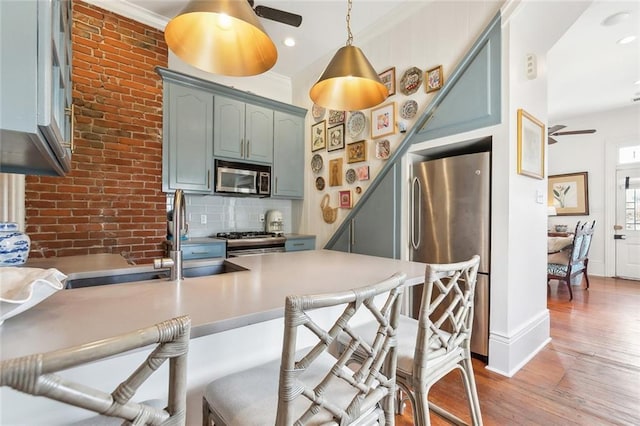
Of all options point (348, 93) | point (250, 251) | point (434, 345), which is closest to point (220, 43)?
point (348, 93)

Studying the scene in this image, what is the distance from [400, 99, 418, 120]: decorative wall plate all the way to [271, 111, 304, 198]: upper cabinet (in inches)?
65.9

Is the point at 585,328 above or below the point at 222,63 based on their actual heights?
below

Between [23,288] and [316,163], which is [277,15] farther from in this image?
[23,288]

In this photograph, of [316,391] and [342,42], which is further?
[342,42]

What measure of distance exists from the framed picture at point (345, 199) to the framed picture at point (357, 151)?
1.26 ft

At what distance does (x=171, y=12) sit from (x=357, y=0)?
6.28 ft

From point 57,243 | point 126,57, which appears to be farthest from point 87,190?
point 126,57

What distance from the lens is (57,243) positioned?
243 cm

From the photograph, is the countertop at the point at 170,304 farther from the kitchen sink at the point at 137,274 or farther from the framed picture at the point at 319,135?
the framed picture at the point at 319,135

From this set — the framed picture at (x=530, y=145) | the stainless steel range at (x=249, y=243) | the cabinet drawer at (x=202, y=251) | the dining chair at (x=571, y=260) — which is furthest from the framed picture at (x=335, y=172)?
the dining chair at (x=571, y=260)

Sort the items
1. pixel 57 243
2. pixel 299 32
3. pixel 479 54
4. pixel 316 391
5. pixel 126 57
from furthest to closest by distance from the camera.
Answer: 1. pixel 299 32
2. pixel 126 57
3. pixel 57 243
4. pixel 479 54
5. pixel 316 391

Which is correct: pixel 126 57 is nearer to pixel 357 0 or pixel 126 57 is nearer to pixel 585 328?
pixel 357 0

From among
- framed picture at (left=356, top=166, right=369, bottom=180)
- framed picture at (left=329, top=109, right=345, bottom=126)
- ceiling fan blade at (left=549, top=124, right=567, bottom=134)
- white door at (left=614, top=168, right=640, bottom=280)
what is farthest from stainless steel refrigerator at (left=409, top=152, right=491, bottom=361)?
white door at (left=614, top=168, right=640, bottom=280)

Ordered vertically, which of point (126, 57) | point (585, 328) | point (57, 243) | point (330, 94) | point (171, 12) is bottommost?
point (585, 328)
